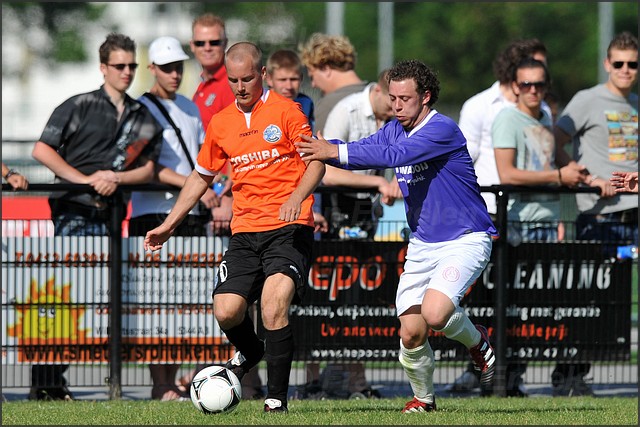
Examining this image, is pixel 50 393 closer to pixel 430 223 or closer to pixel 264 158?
pixel 264 158

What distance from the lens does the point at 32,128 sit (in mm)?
58562

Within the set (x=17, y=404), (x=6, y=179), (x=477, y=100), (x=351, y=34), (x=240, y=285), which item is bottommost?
(x=17, y=404)

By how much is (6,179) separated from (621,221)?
18.3 ft

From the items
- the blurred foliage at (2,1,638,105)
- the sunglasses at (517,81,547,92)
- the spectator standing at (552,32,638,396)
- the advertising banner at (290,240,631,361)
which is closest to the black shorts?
the advertising banner at (290,240,631,361)

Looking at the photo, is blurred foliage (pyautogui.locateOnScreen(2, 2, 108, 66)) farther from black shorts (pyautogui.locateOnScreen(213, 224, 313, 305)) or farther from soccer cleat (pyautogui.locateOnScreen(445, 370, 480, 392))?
black shorts (pyautogui.locateOnScreen(213, 224, 313, 305))

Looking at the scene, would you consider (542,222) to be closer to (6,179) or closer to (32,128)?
(6,179)

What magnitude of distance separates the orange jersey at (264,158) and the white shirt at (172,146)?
2134 millimetres

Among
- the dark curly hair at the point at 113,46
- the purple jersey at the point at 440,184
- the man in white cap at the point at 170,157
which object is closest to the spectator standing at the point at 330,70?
the man in white cap at the point at 170,157

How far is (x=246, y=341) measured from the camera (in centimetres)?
939

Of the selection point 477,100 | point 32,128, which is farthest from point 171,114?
point 32,128

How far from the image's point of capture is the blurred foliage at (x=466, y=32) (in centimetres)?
6612

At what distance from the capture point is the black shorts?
9.06m

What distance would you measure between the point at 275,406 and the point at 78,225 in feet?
10.8

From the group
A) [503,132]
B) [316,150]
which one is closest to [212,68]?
[503,132]
